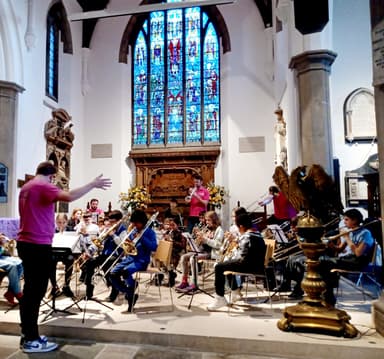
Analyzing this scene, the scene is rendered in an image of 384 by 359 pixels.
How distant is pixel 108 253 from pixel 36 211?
173 centimetres

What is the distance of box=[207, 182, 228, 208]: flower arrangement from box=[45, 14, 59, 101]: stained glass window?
5.07 m

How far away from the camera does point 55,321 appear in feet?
11.7

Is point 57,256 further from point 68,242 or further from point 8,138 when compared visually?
point 8,138

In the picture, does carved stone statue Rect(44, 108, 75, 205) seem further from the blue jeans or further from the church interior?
the blue jeans

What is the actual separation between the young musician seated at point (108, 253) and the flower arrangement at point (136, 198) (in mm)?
5560

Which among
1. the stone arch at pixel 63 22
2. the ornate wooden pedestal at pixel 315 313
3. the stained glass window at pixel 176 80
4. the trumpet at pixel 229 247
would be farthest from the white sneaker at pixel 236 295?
the stone arch at pixel 63 22

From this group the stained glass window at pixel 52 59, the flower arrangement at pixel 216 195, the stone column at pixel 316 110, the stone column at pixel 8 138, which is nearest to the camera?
the stone column at pixel 316 110

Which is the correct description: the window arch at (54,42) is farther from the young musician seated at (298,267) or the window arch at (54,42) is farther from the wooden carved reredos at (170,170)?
A: the young musician seated at (298,267)

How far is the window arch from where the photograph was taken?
994cm

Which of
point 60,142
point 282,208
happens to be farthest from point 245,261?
point 60,142

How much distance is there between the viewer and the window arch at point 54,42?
994cm

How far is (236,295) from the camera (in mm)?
4520

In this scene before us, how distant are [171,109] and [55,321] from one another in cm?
888

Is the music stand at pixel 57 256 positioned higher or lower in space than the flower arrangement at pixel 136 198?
lower
